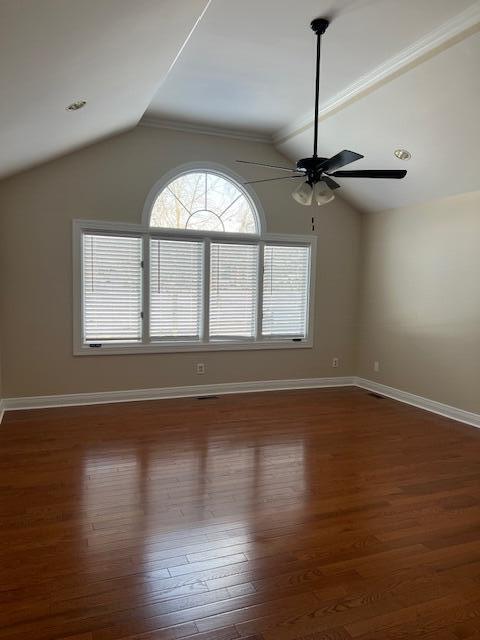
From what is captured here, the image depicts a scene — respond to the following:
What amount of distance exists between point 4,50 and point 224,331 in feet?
13.3

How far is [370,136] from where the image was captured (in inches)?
183

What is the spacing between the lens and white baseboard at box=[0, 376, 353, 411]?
4.99 m

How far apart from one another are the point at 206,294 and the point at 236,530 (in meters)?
3.41

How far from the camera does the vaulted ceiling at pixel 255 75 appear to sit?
2.55 meters

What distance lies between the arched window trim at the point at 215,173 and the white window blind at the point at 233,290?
0.24 m

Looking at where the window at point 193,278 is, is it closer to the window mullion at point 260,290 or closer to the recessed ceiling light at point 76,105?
the window mullion at point 260,290

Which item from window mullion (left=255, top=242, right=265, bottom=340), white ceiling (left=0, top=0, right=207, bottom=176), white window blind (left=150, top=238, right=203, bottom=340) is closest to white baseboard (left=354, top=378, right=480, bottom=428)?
window mullion (left=255, top=242, right=265, bottom=340)

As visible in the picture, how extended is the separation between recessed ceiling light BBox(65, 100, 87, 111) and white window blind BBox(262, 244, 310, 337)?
2.96m

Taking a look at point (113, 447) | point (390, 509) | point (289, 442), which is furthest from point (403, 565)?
point (113, 447)

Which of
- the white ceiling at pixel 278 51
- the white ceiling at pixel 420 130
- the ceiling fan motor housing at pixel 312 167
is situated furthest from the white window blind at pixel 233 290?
the ceiling fan motor housing at pixel 312 167

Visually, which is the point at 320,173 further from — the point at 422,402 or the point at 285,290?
the point at 422,402

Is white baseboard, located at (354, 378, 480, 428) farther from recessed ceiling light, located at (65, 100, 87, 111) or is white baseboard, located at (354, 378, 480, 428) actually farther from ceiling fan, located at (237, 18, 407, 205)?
recessed ceiling light, located at (65, 100, 87, 111)

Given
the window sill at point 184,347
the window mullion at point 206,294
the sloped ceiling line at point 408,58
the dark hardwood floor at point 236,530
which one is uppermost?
the sloped ceiling line at point 408,58

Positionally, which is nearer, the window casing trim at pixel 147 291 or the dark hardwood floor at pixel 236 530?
the dark hardwood floor at pixel 236 530
